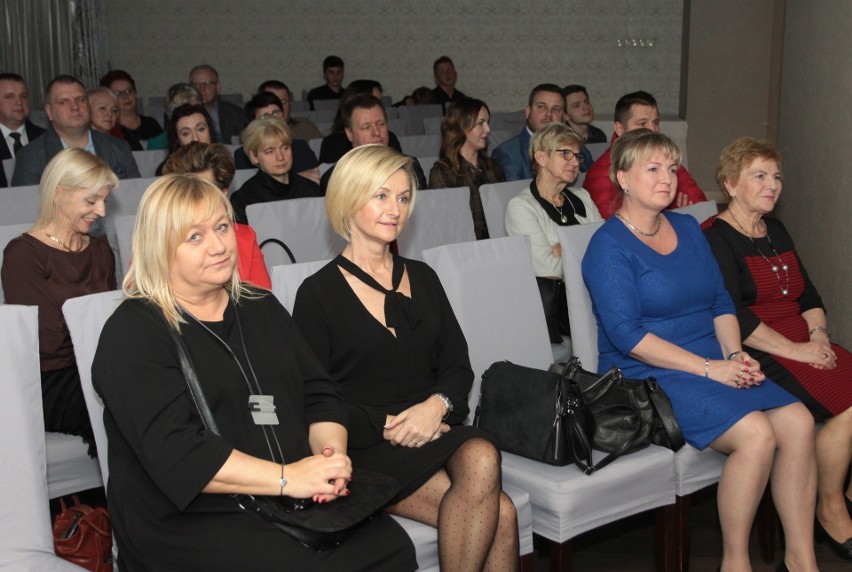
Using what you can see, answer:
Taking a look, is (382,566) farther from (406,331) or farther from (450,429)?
(406,331)

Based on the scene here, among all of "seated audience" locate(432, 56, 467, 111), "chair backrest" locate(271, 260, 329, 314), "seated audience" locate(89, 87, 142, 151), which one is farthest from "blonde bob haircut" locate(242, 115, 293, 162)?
"seated audience" locate(432, 56, 467, 111)

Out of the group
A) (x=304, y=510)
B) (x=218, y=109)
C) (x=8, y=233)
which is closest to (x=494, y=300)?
(x=304, y=510)

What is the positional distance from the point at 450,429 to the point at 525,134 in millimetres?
3119

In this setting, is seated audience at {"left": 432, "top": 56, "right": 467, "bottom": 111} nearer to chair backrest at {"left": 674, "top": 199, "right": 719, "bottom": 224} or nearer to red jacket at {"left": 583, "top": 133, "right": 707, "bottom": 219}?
red jacket at {"left": 583, "top": 133, "right": 707, "bottom": 219}

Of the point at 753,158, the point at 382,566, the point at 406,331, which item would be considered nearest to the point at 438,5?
the point at 753,158

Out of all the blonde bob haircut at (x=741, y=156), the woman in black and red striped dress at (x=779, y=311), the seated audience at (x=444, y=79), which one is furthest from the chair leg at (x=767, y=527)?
A: the seated audience at (x=444, y=79)

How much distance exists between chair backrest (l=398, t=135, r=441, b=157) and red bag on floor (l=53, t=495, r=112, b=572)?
4.22 m

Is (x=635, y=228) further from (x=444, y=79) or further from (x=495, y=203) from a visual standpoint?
(x=444, y=79)

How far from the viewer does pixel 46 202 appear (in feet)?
10.2

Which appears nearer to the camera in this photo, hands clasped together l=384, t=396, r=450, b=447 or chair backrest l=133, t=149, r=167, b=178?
hands clasped together l=384, t=396, r=450, b=447

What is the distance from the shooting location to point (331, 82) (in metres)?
10.0

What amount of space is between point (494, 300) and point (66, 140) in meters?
3.04

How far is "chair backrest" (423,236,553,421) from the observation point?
3.04 metres

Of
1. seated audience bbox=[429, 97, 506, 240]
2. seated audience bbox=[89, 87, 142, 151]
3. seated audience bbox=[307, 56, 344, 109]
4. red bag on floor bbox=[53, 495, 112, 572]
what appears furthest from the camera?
seated audience bbox=[307, 56, 344, 109]
